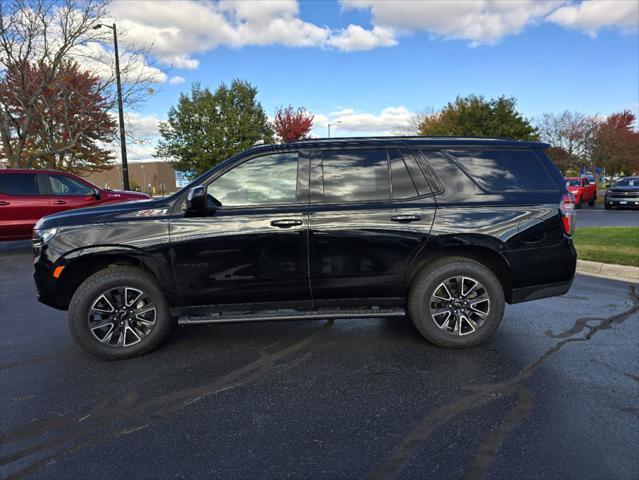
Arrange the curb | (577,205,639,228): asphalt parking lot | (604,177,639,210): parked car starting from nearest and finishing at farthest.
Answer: the curb → (577,205,639,228): asphalt parking lot → (604,177,639,210): parked car

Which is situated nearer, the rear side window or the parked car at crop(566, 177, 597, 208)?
the rear side window

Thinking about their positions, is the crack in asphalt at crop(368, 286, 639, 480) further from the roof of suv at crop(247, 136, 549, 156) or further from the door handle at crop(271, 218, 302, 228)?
the roof of suv at crop(247, 136, 549, 156)

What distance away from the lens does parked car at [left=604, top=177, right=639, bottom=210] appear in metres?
20.0

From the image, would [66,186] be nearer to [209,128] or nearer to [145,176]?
[209,128]

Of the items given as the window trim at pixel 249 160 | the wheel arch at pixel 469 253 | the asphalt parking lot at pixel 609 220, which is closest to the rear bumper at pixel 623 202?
the asphalt parking lot at pixel 609 220

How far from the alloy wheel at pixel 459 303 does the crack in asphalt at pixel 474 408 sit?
592mm

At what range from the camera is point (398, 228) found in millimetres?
3684

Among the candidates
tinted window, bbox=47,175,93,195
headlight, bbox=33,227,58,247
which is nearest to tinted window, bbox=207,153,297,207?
headlight, bbox=33,227,58,247

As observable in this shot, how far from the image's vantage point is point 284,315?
3.68 metres

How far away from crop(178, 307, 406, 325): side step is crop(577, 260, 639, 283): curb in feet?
15.6

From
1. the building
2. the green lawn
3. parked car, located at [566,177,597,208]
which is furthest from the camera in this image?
the building

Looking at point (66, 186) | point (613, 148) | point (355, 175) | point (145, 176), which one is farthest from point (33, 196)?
point (145, 176)

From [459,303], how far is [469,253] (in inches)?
19.0

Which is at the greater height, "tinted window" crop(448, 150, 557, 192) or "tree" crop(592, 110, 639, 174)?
"tree" crop(592, 110, 639, 174)
